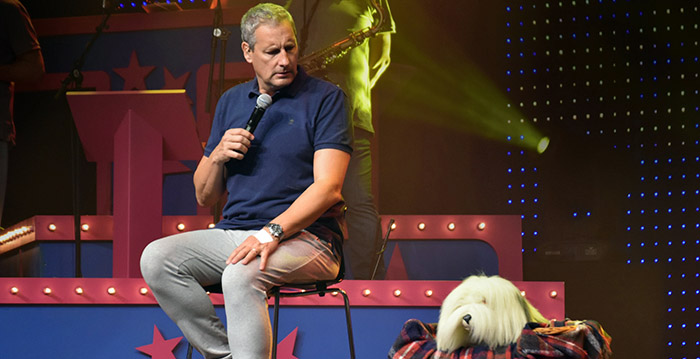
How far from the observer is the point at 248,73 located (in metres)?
4.70

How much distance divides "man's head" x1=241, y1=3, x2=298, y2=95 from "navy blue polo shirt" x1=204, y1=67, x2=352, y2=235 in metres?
0.06

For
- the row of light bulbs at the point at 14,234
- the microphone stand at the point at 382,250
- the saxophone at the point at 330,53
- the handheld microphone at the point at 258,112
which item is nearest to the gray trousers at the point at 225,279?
the handheld microphone at the point at 258,112

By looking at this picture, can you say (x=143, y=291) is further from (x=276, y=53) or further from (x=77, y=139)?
(x=276, y=53)

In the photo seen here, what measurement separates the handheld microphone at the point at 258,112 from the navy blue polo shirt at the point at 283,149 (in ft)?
0.31

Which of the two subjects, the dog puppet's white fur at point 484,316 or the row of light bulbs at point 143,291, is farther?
the row of light bulbs at point 143,291

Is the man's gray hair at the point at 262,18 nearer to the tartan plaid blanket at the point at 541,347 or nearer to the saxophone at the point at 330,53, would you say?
the tartan plaid blanket at the point at 541,347

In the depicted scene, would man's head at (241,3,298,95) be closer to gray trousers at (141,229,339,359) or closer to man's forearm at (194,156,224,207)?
man's forearm at (194,156,224,207)

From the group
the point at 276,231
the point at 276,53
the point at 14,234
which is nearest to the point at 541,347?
the point at 276,231

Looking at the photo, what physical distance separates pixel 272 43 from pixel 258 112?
8.8 inches

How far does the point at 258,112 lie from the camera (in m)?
2.11

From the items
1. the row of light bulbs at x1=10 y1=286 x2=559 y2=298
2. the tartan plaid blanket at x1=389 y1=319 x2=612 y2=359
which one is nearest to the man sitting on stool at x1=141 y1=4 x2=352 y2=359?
the tartan plaid blanket at x1=389 y1=319 x2=612 y2=359

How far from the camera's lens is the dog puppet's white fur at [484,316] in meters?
2.10

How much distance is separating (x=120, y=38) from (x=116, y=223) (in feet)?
7.16

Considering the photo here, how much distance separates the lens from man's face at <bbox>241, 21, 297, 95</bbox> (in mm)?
2201
